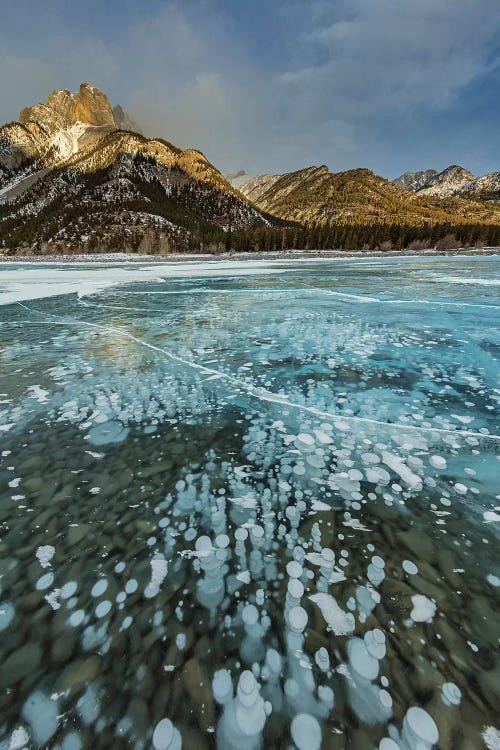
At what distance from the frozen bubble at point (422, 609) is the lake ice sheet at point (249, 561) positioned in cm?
1

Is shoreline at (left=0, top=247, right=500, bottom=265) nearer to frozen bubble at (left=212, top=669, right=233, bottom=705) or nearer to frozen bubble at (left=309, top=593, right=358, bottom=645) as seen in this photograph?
frozen bubble at (left=309, top=593, right=358, bottom=645)

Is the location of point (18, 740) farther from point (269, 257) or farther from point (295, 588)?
point (269, 257)

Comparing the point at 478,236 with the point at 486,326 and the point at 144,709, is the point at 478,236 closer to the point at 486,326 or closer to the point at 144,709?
the point at 486,326

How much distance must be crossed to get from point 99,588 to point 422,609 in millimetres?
2129

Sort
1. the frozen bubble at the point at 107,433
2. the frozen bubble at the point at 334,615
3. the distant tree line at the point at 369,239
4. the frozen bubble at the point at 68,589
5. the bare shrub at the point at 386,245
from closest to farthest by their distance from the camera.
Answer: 1. the frozen bubble at the point at 334,615
2. the frozen bubble at the point at 68,589
3. the frozen bubble at the point at 107,433
4. the distant tree line at the point at 369,239
5. the bare shrub at the point at 386,245

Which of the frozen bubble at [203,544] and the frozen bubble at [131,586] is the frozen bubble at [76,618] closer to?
the frozen bubble at [131,586]

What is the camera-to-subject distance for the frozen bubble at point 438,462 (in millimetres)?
3582

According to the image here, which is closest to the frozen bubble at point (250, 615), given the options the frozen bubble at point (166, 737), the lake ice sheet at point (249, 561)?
the lake ice sheet at point (249, 561)

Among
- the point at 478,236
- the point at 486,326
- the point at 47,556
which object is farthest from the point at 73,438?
the point at 478,236

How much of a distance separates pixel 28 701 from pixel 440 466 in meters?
3.70

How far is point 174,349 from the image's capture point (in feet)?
25.2

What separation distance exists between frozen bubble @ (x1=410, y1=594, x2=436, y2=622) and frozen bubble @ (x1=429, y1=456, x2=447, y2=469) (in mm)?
1639

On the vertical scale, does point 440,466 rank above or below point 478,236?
below

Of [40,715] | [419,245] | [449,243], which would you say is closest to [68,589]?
[40,715]
